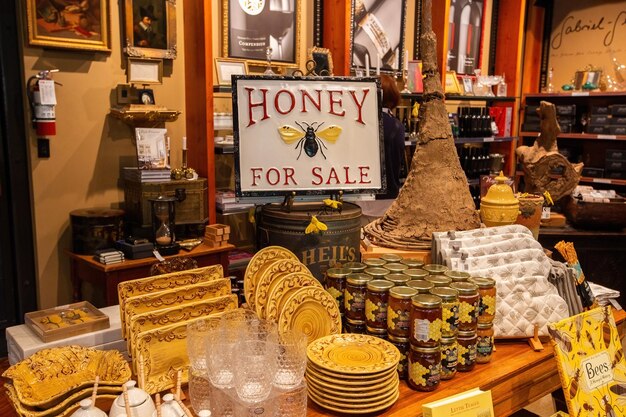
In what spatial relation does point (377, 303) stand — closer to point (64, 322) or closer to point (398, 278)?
point (398, 278)

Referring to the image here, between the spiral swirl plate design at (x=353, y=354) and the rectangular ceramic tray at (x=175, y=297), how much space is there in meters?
0.31

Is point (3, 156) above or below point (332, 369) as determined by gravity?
above

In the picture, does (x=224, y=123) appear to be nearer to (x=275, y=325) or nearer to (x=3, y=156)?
(x=3, y=156)

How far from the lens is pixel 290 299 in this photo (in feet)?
4.56

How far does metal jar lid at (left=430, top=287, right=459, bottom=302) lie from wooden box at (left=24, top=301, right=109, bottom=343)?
36.9 inches

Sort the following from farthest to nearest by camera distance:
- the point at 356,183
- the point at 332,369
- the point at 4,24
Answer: the point at 4,24 → the point at 356,183 → the point at 332,369

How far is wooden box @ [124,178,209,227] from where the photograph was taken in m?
3.51

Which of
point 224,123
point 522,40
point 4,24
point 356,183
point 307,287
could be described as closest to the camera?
point 307,287

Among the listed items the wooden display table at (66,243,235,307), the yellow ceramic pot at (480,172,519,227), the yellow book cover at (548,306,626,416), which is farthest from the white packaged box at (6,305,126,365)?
the wooden display table at (66,243,235,307)

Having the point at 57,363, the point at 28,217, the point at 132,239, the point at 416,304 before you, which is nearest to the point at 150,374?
the point at 57,363

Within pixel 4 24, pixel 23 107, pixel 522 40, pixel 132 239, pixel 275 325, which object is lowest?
pixel 132 239

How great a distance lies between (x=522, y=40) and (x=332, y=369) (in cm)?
651

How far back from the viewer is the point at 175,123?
13.3 feet

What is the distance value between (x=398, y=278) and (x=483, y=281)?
0.83 ft
